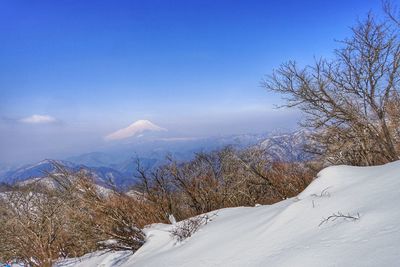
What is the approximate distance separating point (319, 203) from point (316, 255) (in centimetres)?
135

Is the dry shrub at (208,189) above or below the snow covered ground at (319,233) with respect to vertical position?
below

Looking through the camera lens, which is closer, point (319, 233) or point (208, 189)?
point (319, 233)

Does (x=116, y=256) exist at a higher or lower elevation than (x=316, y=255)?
lower

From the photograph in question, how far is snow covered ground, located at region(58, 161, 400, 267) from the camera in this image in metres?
3.11

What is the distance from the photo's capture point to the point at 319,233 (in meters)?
3.73

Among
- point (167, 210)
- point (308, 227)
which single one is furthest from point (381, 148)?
point (308, 227)

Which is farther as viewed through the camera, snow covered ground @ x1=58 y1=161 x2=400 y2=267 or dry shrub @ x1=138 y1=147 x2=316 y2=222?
dry shrub @ x1=138 y1=147 x2=316 y2=222

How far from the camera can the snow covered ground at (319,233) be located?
3113 millimetres

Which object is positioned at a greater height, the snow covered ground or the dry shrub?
the snow covered ground

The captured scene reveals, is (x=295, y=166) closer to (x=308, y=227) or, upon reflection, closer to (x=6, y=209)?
(x=308, y=227)

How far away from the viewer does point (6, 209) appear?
16406 mm

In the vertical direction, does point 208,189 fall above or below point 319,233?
below

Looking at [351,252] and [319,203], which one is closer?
[351,252]

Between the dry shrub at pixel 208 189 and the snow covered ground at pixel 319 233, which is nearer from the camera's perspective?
the snow covered ground at pixel 319 233
